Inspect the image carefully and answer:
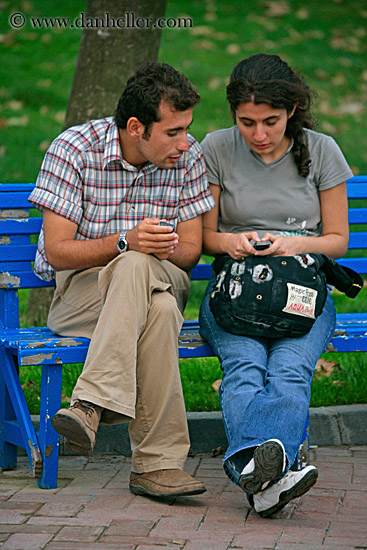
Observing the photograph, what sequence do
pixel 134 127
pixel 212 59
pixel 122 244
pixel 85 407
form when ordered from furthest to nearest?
1. pixel 212 59
2. pixel 134 127
3. pixel 122 244
4. pixel 85 407

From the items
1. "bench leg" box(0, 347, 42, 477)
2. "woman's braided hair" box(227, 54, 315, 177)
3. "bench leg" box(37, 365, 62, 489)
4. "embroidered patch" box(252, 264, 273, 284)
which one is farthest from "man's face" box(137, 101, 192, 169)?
"bench leg" box(0, 347, 42, 477)

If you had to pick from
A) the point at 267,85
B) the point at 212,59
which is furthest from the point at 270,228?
the point at 212,59

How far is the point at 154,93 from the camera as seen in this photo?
3.55 m

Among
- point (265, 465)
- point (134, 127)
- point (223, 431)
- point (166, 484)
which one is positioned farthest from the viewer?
point (223, 431)

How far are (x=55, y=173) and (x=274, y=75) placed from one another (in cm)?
102

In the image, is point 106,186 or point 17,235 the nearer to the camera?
point 106,186

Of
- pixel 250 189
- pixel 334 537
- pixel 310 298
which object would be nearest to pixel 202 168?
pixel 250 189

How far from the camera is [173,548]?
2.78 metres

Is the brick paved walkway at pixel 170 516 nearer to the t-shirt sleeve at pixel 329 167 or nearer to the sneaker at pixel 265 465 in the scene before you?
the sneaker at pixel 265 465

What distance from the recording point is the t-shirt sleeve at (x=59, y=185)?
3.59m

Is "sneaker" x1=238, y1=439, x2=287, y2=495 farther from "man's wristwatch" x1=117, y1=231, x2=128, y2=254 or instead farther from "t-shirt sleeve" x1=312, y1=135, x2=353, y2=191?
"t-shirt sleeve" x1=312, y1=135, x2=353, y2=191

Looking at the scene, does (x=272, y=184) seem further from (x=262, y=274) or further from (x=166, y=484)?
(x=166, y=484)

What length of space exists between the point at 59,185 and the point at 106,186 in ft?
0.71

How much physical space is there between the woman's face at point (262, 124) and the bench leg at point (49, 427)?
1.29 metres
